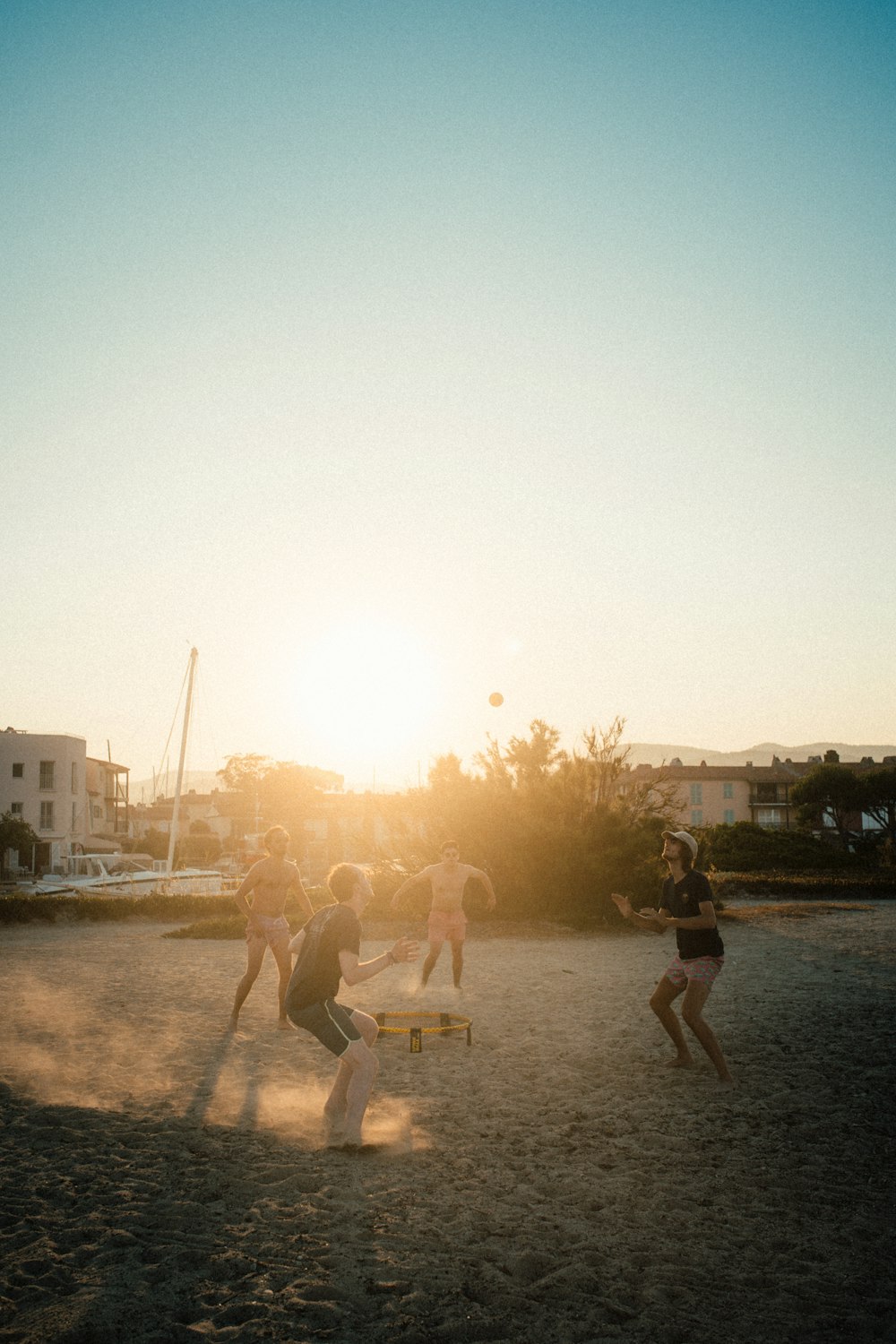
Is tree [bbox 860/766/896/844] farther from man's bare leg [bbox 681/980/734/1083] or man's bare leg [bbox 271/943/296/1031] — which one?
man's bare leg [bbox 681/980/734/1083]

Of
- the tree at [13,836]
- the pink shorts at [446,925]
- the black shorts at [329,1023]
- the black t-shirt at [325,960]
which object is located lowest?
the tree at [13,836]

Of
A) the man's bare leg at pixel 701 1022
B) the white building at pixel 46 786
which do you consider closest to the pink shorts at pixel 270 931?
the man's bare leg at pixel 701 1022

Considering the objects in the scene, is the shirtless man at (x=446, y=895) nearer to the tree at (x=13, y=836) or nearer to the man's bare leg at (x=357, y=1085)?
the man's bare leg at (x=357, y=1085)

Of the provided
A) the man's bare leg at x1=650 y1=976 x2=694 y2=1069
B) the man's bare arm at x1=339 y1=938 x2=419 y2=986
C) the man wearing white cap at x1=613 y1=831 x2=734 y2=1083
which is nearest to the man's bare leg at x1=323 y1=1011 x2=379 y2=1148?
the man's bare arm at x1=339 y1=938 x2=419 y2=986

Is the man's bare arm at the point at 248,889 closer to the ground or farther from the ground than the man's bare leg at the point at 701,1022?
farther from the ground

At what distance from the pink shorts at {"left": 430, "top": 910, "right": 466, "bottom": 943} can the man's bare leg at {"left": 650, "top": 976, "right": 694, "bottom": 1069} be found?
4432mm

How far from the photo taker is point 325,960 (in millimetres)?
6684

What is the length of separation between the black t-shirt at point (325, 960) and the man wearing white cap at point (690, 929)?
260 cm

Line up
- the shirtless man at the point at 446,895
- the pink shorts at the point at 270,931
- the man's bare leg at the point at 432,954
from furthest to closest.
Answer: the man's bare leg at the point at 432,954 → the shirtless man at the point at 446,895 → the pink shorts at the point at 270,931

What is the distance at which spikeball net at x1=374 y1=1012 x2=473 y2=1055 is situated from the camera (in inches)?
400

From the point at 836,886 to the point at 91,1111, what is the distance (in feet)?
101

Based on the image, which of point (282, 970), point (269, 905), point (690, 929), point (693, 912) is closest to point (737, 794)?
point (282, 970)

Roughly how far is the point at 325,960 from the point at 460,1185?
5.32 ft

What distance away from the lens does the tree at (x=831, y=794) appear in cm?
6844
